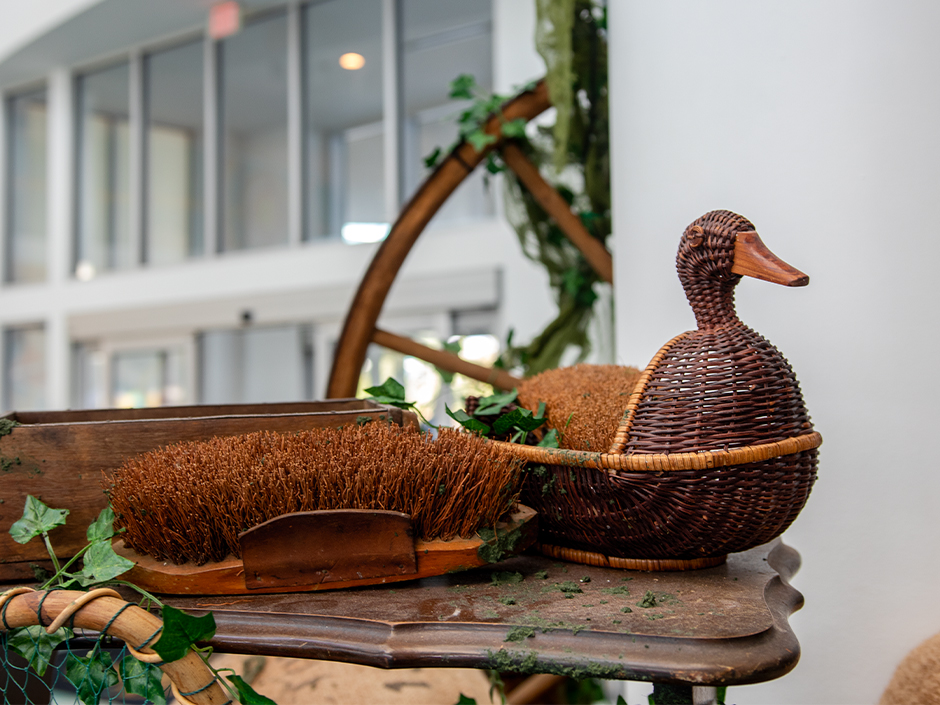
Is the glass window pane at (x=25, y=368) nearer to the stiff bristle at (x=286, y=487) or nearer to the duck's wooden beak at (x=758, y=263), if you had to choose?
the stiff bristle at (x=286, y=487)

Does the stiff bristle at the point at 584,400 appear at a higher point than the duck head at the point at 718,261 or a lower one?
lower

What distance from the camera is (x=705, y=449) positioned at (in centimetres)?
50

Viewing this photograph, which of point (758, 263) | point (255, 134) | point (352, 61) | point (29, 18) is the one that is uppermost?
point (29, 18)

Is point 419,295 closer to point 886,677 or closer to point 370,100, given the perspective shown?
point 370,100

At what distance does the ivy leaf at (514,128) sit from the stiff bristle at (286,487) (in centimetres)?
83

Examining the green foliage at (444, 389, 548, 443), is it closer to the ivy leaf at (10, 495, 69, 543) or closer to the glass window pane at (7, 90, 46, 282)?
the ivy leaf at (10, 495, 69, 543)

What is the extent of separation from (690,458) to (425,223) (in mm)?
882

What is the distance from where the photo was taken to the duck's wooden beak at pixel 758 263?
50 centimetres

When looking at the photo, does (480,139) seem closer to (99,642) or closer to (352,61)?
(99,642)

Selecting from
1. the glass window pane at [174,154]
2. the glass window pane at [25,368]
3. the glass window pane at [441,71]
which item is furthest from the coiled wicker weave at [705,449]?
the glass window pane at [25,368]

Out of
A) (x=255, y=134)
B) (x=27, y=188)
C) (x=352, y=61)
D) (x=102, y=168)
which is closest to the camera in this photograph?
(x=352, y=61)

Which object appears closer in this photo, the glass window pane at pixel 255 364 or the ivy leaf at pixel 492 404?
the ivy leaf at pixel 492 404

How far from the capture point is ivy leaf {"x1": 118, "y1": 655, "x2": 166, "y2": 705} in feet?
1.52

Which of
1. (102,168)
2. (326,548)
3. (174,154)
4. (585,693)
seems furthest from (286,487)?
(102,168)
